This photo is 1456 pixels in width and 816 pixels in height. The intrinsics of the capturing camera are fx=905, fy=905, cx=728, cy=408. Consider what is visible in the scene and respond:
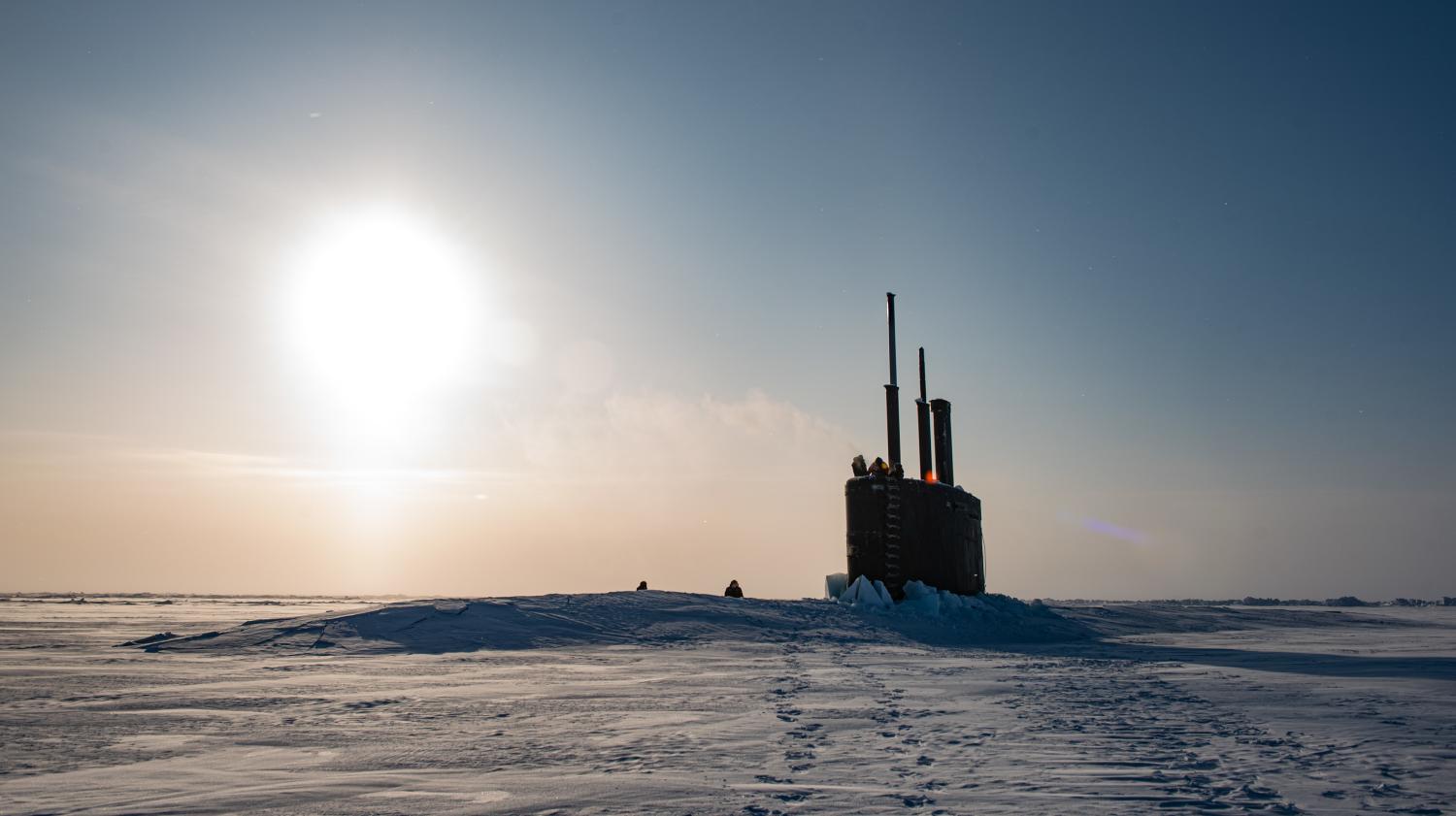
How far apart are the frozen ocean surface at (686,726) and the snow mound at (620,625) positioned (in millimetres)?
140

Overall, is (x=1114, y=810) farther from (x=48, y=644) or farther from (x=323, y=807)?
(x=48, y=644)

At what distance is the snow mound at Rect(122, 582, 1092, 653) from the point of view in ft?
53.0

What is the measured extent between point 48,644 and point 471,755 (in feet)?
50.9

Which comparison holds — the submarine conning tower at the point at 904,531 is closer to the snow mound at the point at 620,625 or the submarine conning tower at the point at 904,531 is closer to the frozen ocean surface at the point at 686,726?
the snow mound at the point at 620,625

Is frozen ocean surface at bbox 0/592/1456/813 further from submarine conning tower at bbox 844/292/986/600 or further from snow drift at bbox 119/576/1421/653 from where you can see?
submarine conning tower at bbox 844/292/986/600

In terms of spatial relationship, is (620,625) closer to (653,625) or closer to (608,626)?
(608,626)

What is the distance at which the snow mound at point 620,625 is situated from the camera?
16.2m

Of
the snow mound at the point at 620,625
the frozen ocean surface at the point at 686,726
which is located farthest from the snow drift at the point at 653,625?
the frozen ocean surface at the point at 686,726

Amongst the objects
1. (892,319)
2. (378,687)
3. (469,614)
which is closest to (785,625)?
(469,614)

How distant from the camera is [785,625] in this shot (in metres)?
20.1

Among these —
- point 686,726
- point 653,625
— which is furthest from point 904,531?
point 686,726

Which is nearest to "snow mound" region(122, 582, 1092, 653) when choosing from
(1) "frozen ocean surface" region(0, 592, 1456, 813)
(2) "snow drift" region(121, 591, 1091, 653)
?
(2) "snow drift" region(121, 591, 1091, 653)

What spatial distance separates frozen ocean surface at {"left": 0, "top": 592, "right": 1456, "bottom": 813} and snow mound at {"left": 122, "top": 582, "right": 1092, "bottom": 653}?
0.46 feet

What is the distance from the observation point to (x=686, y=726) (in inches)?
316
